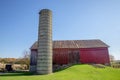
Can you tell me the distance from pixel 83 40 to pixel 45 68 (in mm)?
17980

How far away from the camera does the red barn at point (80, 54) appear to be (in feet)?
108

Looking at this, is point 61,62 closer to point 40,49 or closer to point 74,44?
point 74,44

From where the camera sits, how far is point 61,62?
33625 millimetres

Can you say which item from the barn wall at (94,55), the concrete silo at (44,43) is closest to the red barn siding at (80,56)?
the barn wall at (94,55)

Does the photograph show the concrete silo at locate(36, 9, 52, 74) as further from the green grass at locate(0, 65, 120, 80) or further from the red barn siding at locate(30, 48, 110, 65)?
the red barn siding at locate(30, 48, 110, 65)

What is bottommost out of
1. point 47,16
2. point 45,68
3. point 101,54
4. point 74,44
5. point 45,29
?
point 45,68

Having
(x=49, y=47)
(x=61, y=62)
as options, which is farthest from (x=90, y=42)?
(x=49, y=47)

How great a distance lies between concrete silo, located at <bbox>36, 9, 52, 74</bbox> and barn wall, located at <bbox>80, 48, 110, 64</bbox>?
470 inches

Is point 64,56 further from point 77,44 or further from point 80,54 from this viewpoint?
point 77,44

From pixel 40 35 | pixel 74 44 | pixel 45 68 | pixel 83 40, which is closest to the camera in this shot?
pixel 45 68

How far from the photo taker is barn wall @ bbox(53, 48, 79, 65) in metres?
33.4

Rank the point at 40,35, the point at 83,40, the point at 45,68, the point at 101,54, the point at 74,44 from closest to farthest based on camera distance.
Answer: the point at 45,68, the point at 40,35, the point at 101,54, the point at 74,44, the point at 83,40

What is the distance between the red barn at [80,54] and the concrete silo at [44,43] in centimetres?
978

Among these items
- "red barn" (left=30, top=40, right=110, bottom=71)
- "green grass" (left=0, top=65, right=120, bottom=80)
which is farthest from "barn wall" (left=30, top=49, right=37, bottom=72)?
"green grass" (left=0, top=65, right=120, bottom=80)
